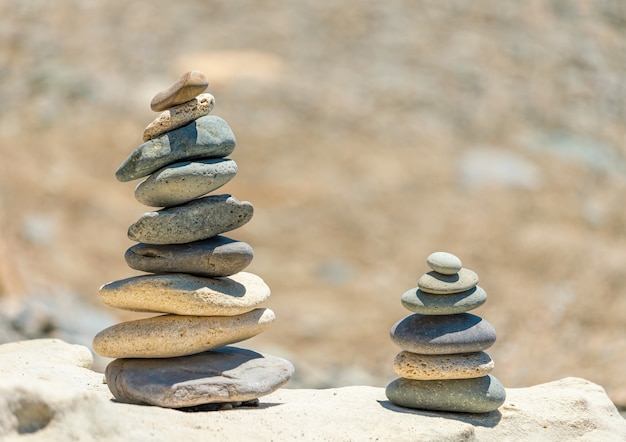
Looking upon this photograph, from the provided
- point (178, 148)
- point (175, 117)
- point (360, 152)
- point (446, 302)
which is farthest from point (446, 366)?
point (360, 152)

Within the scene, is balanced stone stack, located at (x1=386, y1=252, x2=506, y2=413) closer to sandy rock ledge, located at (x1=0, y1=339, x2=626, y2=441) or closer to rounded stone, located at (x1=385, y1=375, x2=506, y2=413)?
rounded stone, located at (x1=385, y1=375, x2=506, y2=413)

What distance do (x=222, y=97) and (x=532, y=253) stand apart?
6.38m

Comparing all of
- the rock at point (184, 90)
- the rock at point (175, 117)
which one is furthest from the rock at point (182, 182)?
the rock at point (184, 90)

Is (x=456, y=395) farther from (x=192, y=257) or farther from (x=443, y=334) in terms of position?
(x=192, y=257)

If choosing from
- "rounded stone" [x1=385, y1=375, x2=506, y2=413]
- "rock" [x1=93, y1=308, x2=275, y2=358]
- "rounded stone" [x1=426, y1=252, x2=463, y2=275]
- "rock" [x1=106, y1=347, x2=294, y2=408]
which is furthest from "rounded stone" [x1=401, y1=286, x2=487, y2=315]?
"rock" [x1=93, y1=308, x2=275, y2=358]

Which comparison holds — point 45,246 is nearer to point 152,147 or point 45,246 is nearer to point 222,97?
point 222,97

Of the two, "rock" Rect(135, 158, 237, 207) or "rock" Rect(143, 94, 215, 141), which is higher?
"rock" Rect(143, 94, 215, 141)

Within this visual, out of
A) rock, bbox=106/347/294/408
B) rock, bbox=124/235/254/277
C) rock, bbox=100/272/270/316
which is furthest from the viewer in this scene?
rock, bbox=124/235/254/277

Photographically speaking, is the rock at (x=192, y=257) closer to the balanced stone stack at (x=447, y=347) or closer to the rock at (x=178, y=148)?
the rock at (x=178, y=148)

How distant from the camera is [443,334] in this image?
6.53m

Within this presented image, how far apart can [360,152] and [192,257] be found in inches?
419

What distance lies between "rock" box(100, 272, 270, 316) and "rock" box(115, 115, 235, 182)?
73 cm

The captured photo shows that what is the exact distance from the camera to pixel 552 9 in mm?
19000

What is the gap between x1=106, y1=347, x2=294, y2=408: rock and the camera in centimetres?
614
